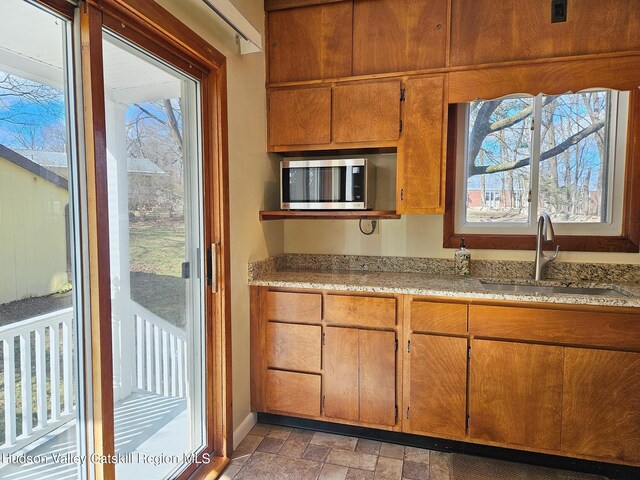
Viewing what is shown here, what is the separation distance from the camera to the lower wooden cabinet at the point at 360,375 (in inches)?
81.9

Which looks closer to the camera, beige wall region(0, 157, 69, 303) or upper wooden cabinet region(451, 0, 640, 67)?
beige wall region(0, 157, 69, 303)

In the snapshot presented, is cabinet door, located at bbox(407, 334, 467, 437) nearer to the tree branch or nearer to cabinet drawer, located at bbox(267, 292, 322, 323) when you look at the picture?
cabinet drawer, located at bbox(267, 292, 322, 323)

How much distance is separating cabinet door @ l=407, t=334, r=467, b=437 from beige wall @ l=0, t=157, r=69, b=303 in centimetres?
165

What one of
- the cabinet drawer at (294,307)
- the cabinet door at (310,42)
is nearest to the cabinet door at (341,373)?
the cabinet drawer at (294,307)

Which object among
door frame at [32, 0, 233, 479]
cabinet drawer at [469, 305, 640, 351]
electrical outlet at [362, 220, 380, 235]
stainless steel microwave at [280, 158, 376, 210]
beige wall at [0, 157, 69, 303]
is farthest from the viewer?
electrical outlet at [362, 220, 380, 235]

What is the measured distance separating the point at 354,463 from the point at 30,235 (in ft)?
5.85

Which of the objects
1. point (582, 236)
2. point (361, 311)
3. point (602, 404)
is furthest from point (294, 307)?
point (582, 236)

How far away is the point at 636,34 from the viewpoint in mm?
1880

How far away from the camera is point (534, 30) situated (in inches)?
78.4

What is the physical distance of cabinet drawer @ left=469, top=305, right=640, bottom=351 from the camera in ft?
5.76

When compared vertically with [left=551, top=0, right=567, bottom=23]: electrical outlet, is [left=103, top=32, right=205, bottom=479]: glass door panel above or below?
below

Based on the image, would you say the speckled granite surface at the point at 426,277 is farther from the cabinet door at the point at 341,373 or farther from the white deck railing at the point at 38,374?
the white deck railing at the point at 38,374

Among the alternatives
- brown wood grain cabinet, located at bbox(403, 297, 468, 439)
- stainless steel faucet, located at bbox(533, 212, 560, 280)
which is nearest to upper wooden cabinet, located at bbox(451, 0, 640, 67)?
stainless steel faucet, located at bbox(533, 212, 560, 280)

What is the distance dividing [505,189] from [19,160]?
248 centimetres
